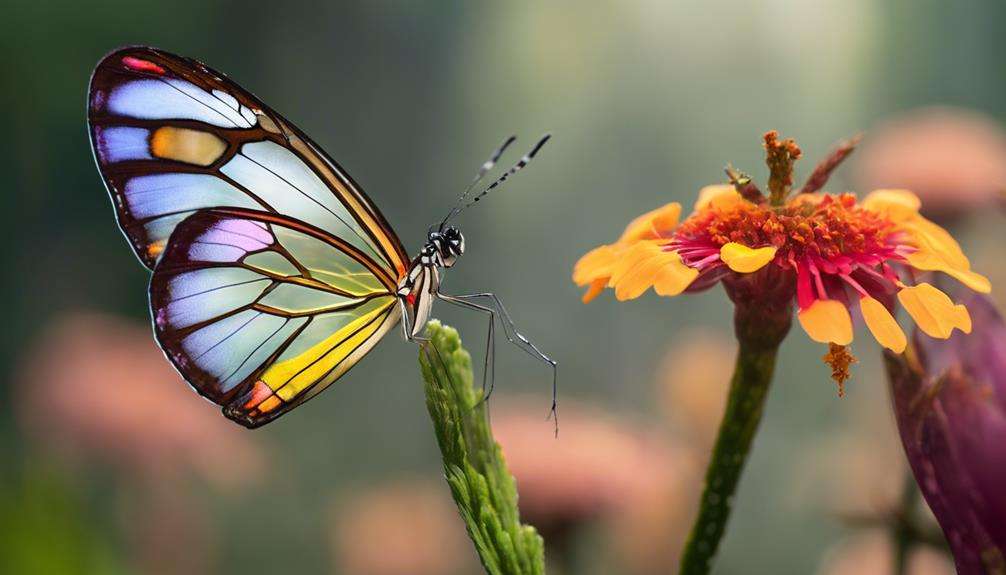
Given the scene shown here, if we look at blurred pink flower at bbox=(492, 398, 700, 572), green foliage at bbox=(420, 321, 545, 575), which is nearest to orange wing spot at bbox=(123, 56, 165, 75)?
green foliage at bbox=(420, 321, 545, 575)

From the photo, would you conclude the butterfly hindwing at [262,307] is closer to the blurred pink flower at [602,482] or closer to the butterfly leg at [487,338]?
the butterfly leg at [487,338]

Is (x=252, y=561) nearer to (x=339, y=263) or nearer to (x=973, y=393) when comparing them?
(x=339, y=263)

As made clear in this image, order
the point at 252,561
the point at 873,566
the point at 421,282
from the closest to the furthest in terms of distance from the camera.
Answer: the point at 421,282
the point at 873,566
the point at 252,561

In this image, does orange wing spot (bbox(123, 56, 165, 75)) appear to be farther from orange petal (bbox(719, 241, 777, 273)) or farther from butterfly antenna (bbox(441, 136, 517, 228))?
orange petal (bbox(719, 241, 777, 273))

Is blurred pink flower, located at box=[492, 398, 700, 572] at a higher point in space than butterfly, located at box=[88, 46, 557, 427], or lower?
lower

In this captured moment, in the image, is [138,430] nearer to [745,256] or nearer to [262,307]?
[262,307]

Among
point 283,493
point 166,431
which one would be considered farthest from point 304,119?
point 166,431
